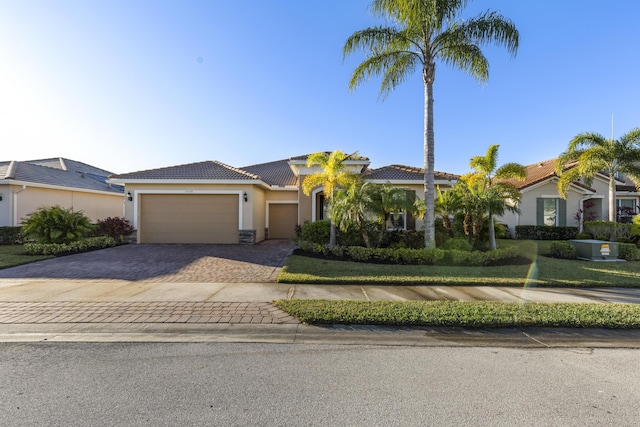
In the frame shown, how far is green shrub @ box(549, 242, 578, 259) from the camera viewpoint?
11.6 m

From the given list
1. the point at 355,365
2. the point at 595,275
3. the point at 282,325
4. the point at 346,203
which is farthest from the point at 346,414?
the point at 595,275

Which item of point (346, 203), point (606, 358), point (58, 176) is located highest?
point (58, 176)

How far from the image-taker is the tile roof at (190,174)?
14.6m

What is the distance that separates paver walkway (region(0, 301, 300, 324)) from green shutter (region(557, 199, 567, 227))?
20278mm

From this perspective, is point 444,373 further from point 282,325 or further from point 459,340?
point 282,325

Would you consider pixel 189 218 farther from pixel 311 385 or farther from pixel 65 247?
pixel 311 385

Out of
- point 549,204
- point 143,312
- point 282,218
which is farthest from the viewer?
point 549,204

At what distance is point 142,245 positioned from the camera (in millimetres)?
13969

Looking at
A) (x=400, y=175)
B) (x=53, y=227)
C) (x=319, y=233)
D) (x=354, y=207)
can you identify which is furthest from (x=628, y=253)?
(x=53, y=227)

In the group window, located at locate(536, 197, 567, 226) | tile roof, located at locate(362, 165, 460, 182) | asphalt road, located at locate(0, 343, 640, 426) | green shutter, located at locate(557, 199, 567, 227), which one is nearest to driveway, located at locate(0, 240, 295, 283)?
asphalt road, located at locate(0, 343, 640, 426)

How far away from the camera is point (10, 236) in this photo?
14578mm

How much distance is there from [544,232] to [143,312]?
67.6ft

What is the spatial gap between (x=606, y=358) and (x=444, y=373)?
7.23ft

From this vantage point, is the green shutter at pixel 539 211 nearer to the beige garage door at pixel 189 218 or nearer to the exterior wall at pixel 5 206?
the beige garage door at pixel 189 218
